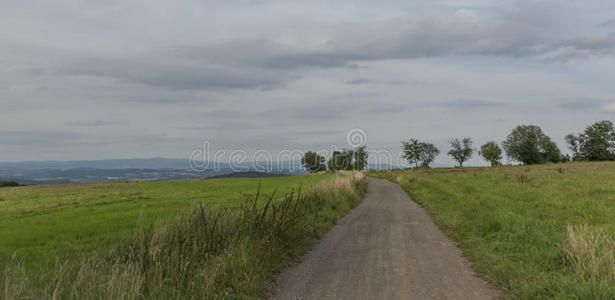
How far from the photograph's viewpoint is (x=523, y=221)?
11.9 metres

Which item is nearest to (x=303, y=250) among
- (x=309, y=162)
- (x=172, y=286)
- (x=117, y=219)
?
(x=172, y=286)

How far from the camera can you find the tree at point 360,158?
131m

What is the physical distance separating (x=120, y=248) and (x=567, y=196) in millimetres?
23095

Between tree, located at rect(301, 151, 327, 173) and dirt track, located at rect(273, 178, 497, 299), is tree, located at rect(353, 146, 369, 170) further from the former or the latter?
dirt track, located at rect(273, 178, 497, 299)

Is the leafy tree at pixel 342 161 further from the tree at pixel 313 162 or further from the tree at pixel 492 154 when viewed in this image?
the tree at pixel 492 154

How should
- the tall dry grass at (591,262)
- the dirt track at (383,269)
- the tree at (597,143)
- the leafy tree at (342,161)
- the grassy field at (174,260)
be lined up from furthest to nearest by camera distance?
the leafy tree at (342,161), the tree at (597,143), the dirt track at (383,269), the tall dry grass at (591,262), the grassy field at (174,260)

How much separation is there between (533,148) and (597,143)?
17.6m

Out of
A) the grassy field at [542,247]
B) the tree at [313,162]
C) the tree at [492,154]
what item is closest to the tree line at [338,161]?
the tree at [313,162]

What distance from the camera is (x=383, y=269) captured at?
326 inches

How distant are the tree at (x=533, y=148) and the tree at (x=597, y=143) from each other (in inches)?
333

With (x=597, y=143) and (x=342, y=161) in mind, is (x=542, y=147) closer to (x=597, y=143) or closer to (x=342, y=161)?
(x=597, y=143)

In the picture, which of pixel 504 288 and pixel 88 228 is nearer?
pixel 504 288

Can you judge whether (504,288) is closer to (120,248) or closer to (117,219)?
(120,248)

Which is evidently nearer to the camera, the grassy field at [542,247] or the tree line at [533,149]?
the grassy field at [542,247]
